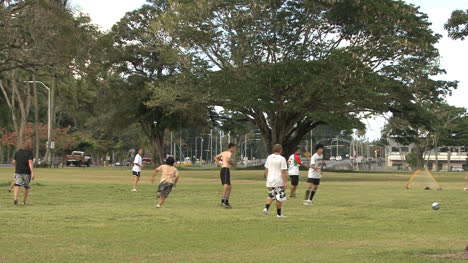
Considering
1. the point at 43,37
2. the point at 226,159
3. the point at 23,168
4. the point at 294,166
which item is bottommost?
the point at 23,168

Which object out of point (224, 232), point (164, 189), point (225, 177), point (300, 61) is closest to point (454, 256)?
point (224, 232)

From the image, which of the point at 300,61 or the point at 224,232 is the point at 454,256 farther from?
the point at 300,61

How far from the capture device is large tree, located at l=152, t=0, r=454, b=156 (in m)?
40.5

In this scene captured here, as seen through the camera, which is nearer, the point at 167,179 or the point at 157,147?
the point at 167,179

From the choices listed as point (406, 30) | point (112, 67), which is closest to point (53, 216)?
point (406, 30)

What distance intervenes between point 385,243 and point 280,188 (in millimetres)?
4564

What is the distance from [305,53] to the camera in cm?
4241

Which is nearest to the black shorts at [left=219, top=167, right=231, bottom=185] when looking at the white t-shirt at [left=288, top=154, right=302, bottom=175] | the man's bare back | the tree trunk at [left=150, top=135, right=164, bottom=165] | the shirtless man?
the shirtless man

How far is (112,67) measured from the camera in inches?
2598

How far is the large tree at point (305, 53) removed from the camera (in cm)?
4047

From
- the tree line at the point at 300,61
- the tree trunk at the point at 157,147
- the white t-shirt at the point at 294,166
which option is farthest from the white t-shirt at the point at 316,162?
the tree trunk at the point at 157,147

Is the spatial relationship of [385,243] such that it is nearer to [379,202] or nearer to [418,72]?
[379,202]

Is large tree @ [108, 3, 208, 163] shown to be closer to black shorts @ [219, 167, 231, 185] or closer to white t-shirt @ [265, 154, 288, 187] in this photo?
black shorts @ [219, 167, 231, 185]

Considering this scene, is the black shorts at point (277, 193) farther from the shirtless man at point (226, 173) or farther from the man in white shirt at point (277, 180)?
the shirtless man at point (226, 173)
